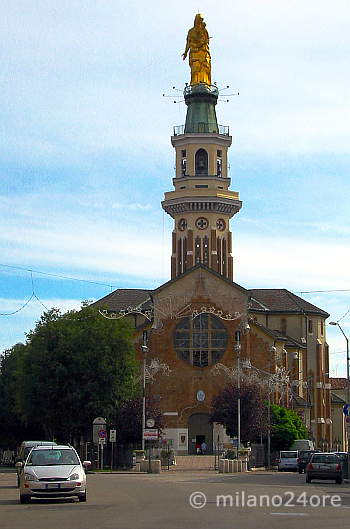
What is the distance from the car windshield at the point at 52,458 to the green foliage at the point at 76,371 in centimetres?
3295

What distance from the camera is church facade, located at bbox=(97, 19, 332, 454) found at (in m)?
78.0

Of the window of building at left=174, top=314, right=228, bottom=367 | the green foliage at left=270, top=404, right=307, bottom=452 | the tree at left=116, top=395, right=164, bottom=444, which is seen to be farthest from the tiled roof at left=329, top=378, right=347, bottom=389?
the tree at left=116, top=395, right=164, bottom=444

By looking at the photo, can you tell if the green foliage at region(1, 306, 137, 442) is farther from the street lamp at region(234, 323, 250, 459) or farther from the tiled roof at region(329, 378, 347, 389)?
the tiled roof at region(329, 378, 347, 389)

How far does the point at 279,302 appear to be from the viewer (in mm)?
97375

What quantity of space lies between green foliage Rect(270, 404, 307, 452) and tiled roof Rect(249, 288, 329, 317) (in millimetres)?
21937

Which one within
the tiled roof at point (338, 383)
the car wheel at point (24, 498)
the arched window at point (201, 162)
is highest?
the arched window at point (201, 162)

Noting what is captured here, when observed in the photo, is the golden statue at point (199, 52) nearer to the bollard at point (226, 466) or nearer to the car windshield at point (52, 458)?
the bollard at point (226, 466)

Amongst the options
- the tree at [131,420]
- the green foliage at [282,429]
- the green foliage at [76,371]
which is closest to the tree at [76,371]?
the green foliage at [76,371]

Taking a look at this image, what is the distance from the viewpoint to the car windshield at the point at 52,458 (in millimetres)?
24453

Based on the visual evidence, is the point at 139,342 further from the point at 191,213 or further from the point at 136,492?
the point at 136,492

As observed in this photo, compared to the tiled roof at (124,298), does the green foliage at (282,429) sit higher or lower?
lower

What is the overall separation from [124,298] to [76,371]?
136ft

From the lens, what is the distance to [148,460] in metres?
52.8

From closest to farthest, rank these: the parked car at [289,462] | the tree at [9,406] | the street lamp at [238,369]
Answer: the parked car at [289,462] → the street lamp at [238,369] → the tree at [9,406]
